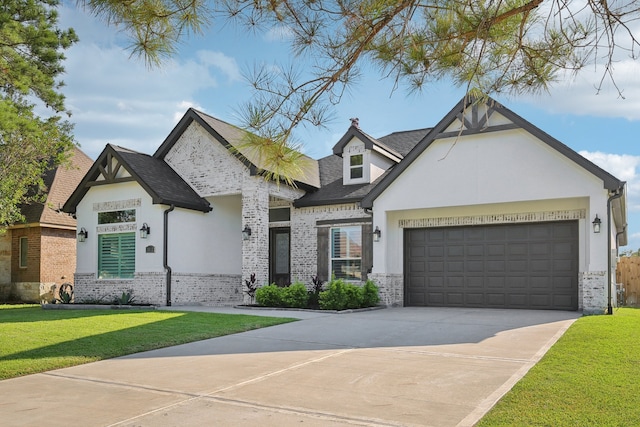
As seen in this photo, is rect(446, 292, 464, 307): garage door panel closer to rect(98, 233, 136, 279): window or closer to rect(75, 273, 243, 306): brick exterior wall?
rect(75, 273, 243, 306): brick exterior wall

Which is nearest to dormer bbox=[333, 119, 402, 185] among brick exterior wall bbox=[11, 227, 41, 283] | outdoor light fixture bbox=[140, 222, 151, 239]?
outdoor light fixture bbox=[140, 222, 151, 239]

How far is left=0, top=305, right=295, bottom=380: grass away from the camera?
8.32m

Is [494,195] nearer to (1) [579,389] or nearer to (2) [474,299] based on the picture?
(2) [474,299]

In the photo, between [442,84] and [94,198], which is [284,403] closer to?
[442,84]

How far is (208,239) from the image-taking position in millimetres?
19547

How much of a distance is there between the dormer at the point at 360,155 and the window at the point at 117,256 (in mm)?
7336

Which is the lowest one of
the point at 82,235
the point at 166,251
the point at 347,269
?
the point at 347,269

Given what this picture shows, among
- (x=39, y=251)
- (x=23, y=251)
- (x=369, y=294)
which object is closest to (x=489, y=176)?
(x=369, y=294)

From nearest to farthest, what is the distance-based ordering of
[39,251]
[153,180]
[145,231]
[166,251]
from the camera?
[166,251], [145,231], [153,180], [39,251]

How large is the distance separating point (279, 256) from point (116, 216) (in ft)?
18.6

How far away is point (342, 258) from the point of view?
1838cm

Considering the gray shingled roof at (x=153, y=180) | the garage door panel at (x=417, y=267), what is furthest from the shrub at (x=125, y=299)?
the garage door panel at (x=417, y=267)

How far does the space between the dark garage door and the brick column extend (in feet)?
14.9

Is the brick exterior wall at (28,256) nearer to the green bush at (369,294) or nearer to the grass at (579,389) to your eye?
the green bush at (369,294)
